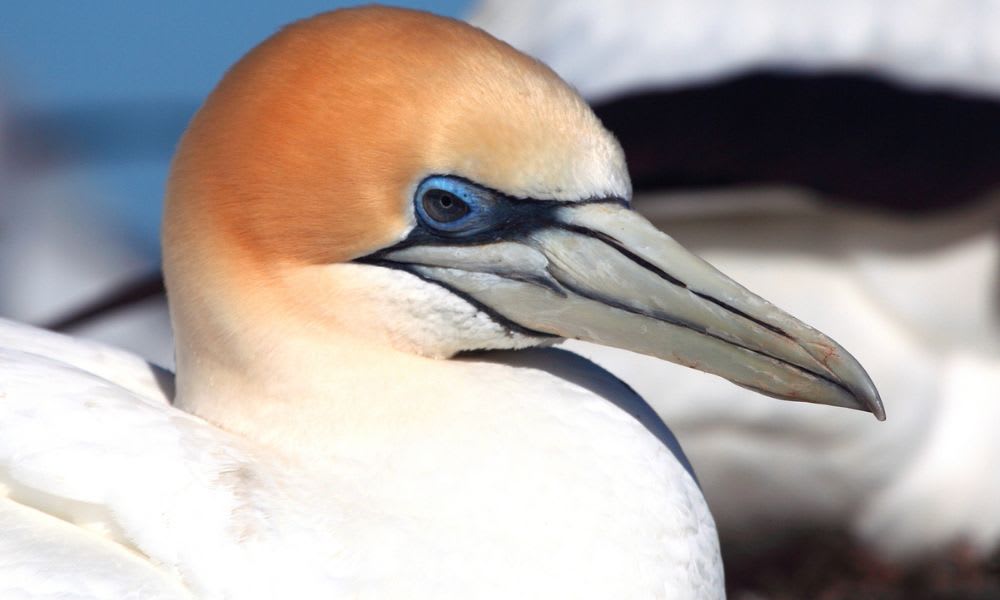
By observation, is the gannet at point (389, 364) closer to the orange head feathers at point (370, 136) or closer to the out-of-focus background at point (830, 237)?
the orange head feathers at point (370, 136)

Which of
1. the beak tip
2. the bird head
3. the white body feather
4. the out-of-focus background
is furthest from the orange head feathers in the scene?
the out-of-focus background

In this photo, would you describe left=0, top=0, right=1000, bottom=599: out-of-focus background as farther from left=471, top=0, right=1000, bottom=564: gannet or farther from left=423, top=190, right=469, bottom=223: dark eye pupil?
left=423, top=190, right=469, bottom=223: dark eye pupil

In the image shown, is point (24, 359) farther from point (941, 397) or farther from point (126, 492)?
point (941, 397)

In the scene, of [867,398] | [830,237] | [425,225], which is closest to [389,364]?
[425,225]

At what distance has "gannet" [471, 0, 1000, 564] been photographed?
509 centimetres

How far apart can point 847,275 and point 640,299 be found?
9.52 ft

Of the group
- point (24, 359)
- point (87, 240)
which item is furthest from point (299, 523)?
point (87, 240)

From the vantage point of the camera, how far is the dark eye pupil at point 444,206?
2395 mm

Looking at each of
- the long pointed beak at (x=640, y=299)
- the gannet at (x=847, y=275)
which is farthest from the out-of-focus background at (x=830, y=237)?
the long pointed beak at (x=640, y=299)

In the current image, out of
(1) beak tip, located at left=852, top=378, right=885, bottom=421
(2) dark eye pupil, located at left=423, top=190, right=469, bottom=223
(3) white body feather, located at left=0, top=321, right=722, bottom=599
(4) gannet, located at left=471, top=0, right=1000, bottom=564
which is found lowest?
(3) white body feather, located at left=0, top=321, right=722, bottom=599

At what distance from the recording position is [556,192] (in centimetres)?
239

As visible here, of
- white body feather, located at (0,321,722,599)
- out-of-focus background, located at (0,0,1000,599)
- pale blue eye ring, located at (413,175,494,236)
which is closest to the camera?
white body feather, located at (0,321,722,599)

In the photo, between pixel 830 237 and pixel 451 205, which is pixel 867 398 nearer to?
pixel 451 205

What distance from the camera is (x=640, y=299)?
8.12 feet
